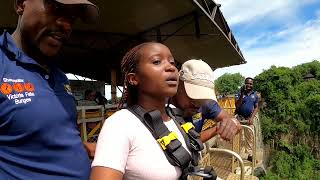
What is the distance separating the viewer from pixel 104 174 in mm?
1228

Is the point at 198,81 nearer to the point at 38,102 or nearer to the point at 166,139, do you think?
the point at 166,139

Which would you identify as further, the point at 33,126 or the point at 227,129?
the point at 227,129

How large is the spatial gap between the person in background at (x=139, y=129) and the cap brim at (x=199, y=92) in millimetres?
457

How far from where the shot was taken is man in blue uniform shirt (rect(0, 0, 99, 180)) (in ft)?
4.16

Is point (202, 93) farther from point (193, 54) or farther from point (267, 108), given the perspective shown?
point (267, 108)

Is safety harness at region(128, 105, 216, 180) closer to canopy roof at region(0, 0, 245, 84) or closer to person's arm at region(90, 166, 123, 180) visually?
person's arm at region(90, 166, 123, 180)

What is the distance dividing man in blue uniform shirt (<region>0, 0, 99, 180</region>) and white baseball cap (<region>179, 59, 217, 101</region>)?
31.9 inches

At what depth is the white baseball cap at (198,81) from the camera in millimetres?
2100

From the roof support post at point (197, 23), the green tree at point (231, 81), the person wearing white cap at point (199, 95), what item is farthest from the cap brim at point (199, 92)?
the green tree at point (231, 81)

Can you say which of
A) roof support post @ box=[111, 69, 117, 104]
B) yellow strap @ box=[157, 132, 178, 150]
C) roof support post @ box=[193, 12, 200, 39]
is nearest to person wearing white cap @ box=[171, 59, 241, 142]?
yellow strap @ box=[157, 132, 178, 150]

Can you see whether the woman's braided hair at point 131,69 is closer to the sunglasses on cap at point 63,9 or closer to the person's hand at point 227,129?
the sunglasses on cap at point 63,9

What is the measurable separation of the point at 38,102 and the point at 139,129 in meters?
0.41

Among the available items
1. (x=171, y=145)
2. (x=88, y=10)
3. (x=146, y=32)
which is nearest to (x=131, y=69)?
(x=88, y=10)

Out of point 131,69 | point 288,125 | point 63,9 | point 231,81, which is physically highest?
point 63,9
